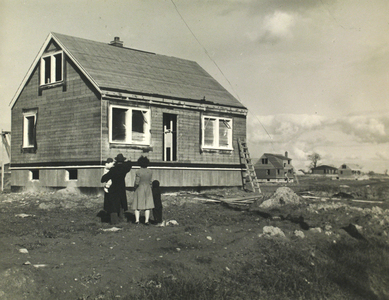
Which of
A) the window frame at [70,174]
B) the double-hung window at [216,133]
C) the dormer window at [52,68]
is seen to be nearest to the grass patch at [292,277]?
the window frame at [70,174]

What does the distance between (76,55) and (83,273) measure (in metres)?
13.6

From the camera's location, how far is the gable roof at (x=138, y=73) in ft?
58.6

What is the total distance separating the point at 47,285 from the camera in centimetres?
607

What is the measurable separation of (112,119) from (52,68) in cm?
429

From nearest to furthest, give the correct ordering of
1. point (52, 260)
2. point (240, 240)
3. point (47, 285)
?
point (47, 285) → point (52, 260) → point (240, 240)

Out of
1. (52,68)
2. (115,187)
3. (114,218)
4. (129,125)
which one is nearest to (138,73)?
(129,125)

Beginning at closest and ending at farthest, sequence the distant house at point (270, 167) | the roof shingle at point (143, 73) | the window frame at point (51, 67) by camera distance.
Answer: the roof shingle at point (143, 73) → the window frame at point (51, 67) → the distant house at point (270, 167)

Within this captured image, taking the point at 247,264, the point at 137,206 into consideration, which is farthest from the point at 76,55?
the point at 247,264

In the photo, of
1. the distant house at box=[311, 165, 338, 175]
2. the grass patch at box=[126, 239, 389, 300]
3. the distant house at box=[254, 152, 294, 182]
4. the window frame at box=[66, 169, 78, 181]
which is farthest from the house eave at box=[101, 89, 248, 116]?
the distant house at box=[311, 165, 338, 175]

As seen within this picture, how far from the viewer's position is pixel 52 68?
19266 millimetres

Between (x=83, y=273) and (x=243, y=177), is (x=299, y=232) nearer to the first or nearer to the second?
(x=83, y=273)

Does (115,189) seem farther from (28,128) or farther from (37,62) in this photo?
(37,62)

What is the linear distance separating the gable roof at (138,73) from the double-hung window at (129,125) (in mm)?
845

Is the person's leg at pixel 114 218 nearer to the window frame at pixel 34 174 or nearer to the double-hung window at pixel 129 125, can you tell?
the double-hung window at pixel 129 125
